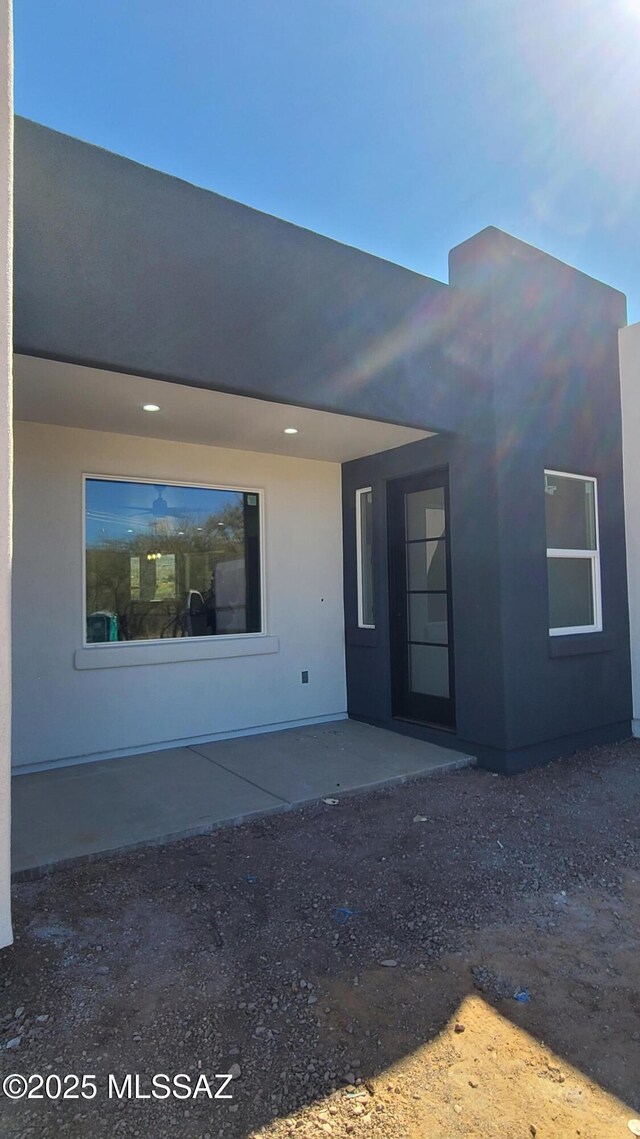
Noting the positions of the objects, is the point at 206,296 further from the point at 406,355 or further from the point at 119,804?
the point at 119,804

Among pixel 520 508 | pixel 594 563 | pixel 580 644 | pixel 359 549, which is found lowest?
pixel 580 644

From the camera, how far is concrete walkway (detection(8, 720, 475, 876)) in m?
3.66

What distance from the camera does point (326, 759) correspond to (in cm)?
521

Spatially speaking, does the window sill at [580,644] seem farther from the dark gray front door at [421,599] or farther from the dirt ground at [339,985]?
the dirt ground at [339,985]

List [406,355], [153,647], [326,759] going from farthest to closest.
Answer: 1. [153,647]
2. [326,759]
3. [406,355]

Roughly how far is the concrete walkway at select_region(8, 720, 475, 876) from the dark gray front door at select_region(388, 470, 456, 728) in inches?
16.2

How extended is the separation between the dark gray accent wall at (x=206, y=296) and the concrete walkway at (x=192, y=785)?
2.80m

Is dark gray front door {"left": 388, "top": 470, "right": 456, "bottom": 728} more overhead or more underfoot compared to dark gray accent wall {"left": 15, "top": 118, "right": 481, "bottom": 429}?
more underfoot

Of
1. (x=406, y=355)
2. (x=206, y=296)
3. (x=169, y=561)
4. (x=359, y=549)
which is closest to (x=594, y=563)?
(x=359, y=549)

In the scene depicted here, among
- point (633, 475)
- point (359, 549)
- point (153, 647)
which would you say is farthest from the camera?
point (359, 549)

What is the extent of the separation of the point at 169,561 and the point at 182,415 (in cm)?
150

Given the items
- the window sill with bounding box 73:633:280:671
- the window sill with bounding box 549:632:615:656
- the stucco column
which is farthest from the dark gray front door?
the stucco column

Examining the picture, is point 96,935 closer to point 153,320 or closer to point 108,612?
point 108,612

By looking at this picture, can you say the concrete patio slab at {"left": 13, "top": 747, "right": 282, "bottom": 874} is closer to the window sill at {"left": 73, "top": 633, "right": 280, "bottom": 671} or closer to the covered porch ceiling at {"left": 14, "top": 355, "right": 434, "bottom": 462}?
the window sill at {"left": 73, "top": 633, "right": 280, "bottom": 671}
